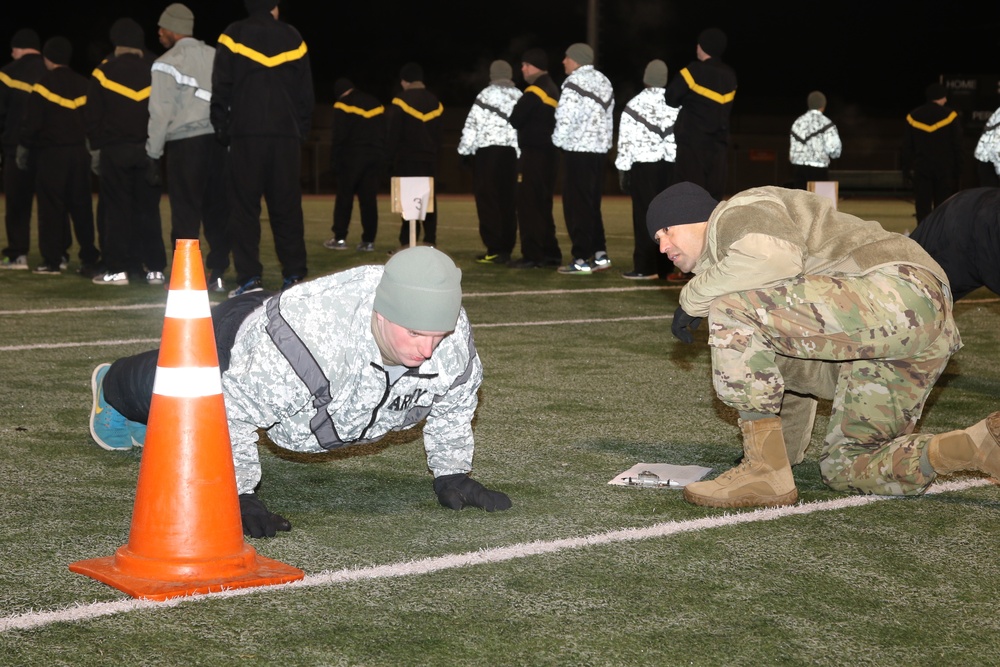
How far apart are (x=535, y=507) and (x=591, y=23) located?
Result: 16756 mm

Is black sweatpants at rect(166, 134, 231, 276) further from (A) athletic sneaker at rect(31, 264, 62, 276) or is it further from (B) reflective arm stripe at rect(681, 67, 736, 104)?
(B) reflective arm stripe at rect(681, 67, 736, 104)

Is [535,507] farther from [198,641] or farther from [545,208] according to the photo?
[545,208]

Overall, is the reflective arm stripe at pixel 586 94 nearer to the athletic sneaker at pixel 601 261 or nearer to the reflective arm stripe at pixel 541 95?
the reflective arm stripe at pixel 541 95

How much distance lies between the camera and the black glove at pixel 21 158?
39.6 feet

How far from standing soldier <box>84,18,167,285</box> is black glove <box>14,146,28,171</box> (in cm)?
147

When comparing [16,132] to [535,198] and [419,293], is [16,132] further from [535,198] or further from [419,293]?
[419,293]

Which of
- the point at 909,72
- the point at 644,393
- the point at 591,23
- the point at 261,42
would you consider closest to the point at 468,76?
the point at 909,72

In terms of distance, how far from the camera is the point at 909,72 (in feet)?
140

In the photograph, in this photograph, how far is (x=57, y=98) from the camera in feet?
37.9

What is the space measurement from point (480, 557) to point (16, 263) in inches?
389

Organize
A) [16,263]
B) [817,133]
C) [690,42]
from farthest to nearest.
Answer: [690,42]
[817,133]
[16,263]

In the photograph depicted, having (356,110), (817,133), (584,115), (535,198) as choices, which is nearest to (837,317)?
(584,115)

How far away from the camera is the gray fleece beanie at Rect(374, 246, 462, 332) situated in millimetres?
3627

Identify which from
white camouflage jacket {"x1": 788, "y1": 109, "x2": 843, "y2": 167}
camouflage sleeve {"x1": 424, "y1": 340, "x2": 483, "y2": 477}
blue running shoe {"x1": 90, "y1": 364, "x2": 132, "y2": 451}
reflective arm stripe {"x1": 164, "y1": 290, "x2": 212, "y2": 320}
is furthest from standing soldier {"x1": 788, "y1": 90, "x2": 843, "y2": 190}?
reflective arm stripe {"x1": 164, "y1": 290, "x2": 212, "y2": 320}
